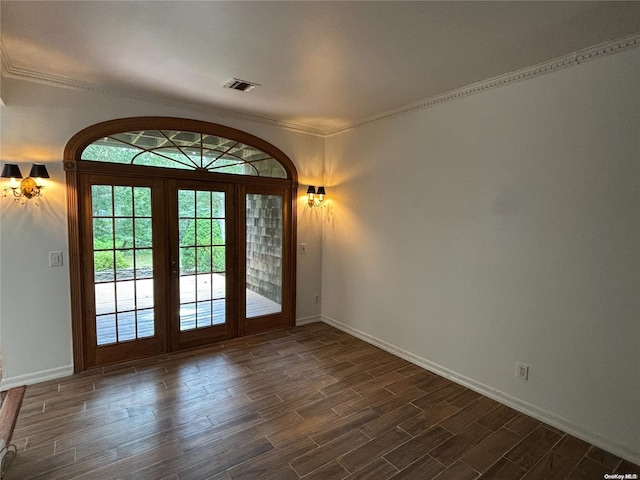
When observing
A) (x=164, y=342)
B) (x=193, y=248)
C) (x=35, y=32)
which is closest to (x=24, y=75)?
(x=35, y=32)

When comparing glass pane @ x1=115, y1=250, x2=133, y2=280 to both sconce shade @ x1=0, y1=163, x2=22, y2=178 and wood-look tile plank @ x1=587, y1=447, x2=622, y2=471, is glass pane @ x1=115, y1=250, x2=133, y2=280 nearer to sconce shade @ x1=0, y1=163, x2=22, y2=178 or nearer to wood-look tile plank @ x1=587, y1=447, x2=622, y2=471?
sconce shade @ x1=0, y1=163, x2=22, y2=178

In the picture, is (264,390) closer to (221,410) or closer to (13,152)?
(221,410)

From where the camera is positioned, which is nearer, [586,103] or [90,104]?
[586,103]

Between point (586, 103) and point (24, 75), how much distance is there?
4595 millimetres

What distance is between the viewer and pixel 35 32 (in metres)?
2.39

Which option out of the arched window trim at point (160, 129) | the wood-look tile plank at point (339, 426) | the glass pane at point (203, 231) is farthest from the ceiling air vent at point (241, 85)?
the wood-look tile plank at point (339, 426)

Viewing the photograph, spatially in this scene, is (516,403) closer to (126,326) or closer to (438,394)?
(438,394)

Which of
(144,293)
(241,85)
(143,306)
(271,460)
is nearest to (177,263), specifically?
(144,293)

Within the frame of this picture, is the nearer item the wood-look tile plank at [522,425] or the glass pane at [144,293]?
the wood-look tile plank at [522,425]

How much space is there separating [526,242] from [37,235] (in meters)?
4.33

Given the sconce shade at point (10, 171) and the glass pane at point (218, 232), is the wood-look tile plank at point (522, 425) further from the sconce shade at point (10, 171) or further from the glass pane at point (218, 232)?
the sconce shade at point (10, 171)

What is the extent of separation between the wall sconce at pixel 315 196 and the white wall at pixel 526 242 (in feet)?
2.79

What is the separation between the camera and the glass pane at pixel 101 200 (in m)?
3.45

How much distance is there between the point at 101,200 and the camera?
11.4ft
